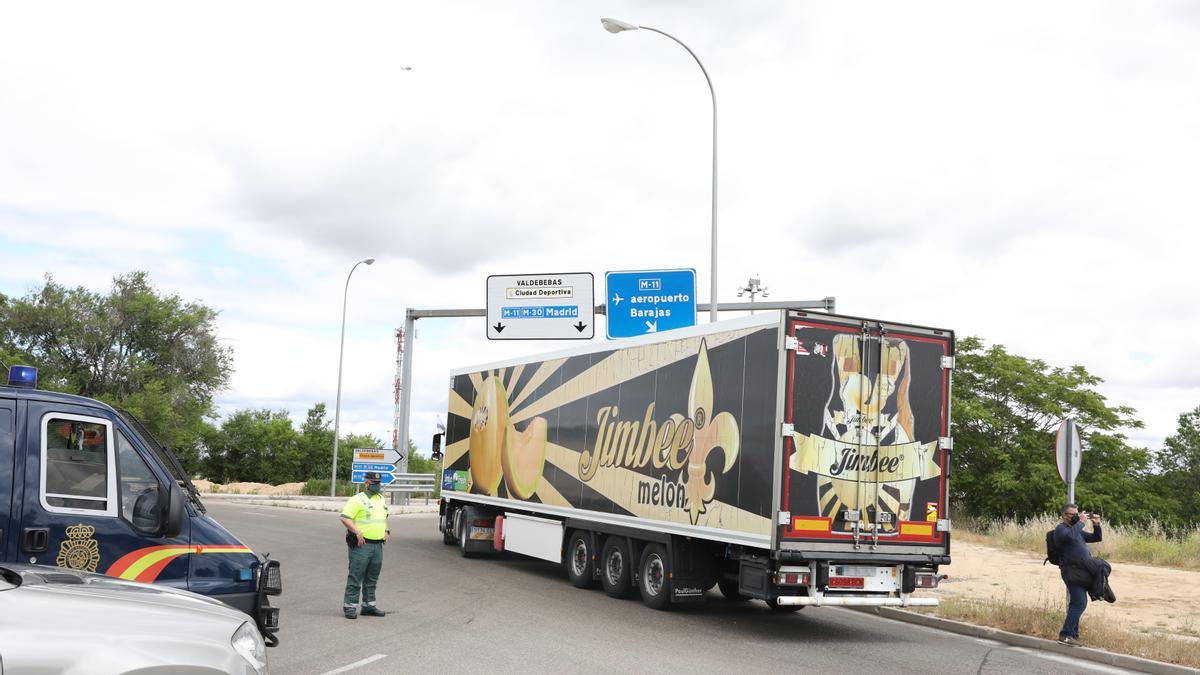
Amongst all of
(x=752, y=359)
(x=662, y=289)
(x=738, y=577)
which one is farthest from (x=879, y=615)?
(x=662, y=289)

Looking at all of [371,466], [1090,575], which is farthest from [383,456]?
[1090,575]

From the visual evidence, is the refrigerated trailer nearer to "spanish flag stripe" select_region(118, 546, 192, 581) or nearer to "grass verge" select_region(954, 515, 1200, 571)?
"spanish flag stripe" select_region(118, 546, 192, 581)

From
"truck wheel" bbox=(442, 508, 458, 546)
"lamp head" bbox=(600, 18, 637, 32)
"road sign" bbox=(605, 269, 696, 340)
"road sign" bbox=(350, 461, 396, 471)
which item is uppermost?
"lamp head" bbox=(600, 18, 637, 32)

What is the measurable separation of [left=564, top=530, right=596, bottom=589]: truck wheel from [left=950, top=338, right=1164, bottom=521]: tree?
27537mm

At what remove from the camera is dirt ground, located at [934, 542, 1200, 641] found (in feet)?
42.9

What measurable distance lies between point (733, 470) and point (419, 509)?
27.8 metres

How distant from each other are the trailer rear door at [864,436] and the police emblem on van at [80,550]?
685cm

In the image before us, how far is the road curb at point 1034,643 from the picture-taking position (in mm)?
9984

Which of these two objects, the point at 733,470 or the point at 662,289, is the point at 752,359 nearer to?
the point at 733,470

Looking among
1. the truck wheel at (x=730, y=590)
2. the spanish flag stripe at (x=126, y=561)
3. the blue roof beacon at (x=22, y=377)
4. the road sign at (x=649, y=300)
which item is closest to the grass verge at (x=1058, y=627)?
the truck wheel at (x=730, y=590)

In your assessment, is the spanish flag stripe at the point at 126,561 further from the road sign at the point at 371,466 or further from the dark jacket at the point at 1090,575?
the road sign at the point at 371,466

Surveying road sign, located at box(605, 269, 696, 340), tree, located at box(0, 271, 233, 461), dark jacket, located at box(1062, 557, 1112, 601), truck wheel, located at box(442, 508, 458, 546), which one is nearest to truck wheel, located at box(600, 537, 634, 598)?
dark jacket, located at box(1062, 557, 1112, 601)

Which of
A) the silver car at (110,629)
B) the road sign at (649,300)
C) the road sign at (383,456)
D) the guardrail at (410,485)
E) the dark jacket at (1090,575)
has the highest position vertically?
the road sign at (649,300)

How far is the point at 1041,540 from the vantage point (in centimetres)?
2242
